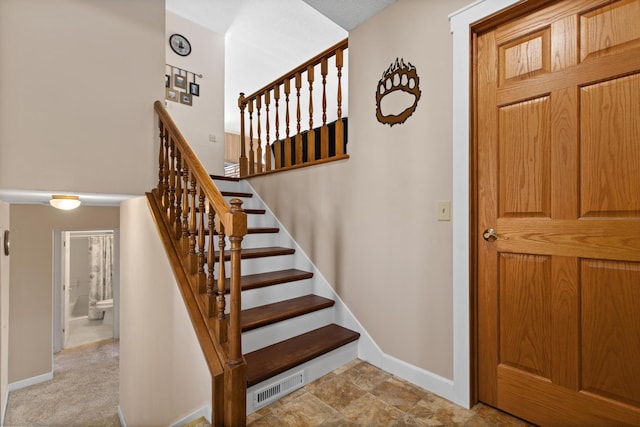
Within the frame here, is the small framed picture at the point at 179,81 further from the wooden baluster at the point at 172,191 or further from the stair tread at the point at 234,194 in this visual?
the wooden baluster at the point at 172,191

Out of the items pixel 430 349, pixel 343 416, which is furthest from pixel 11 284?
pixel 430 349

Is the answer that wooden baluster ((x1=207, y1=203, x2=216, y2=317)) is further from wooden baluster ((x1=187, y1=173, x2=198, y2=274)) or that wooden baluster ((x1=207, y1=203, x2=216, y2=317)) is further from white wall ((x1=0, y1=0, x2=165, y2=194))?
white wall ((x1=0, y1=0, x2=165, y2=194))

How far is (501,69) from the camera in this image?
158 cm

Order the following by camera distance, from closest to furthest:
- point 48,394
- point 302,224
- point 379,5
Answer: point 379,5
point 302,224
point 48,394

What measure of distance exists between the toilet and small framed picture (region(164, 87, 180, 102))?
4.89m

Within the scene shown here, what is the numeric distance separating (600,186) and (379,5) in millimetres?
1638

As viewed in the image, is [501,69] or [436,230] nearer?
[501,69]

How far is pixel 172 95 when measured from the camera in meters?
3.92

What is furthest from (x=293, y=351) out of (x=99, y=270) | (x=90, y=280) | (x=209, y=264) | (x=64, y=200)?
(x=90, y=280)

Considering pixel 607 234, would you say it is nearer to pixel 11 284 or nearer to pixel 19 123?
pixel 19 123

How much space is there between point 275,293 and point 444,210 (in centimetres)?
135

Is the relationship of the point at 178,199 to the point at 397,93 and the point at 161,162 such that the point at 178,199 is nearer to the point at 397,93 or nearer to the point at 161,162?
the point at 161,162

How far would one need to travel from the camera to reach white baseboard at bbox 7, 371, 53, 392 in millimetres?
4027

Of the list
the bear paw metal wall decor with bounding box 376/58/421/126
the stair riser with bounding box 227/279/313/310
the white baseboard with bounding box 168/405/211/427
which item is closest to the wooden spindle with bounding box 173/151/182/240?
the stair riser with bounding box 227/279/313/310
